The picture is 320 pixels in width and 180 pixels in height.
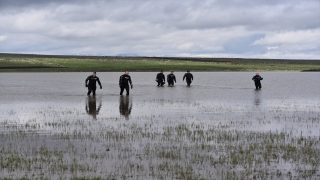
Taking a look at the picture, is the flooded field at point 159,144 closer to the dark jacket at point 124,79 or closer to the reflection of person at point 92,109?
the reflection of person at point 92,109

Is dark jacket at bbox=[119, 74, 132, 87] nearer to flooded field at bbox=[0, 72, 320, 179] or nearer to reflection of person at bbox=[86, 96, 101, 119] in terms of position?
reflection of person at bbox=[86, 96, 101, 119]

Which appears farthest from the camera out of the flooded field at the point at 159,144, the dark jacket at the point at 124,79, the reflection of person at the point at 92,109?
the dark jacket at the point at 124,79

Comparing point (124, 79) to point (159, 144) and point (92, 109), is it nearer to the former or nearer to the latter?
point (92, 109)

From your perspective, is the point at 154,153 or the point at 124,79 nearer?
the point at 154,153

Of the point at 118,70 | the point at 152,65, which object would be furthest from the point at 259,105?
the point at 152,65

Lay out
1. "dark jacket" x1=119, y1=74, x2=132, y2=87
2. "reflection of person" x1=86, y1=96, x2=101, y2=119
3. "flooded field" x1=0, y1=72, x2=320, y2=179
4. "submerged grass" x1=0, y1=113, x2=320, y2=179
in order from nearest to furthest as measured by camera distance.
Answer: "submerged grass" x1=0, y1=113, x2=320, y2=179
"flooded field" x1=0, y1=72, x2=320, y2=179
"reflection of person" x1=86, y1=96, x2=101, y2=119
"dark jacket" x1=119, y1=74, x2=132, y2=87

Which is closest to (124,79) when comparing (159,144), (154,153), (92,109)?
(92,109)

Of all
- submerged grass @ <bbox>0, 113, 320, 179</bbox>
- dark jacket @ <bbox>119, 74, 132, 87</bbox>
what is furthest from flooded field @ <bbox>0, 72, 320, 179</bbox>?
dark jacket @ <bbox>119, 74, 132, 87</bbox>

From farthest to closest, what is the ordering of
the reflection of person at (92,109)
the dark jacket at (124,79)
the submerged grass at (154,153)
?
the dark jacket at (124,79) < the reflection of person at (92,109) < the submerged grass at (154,153)

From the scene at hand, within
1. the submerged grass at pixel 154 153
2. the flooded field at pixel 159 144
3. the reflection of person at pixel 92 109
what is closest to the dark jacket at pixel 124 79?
the reflection of person at pixel 92 109

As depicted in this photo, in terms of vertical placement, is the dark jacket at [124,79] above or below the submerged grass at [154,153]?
above

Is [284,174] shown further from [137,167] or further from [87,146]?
[87,146]

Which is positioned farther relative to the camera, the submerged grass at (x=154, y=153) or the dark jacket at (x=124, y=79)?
the dark jacket at (x=124, y=79)

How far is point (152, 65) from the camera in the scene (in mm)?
143750
